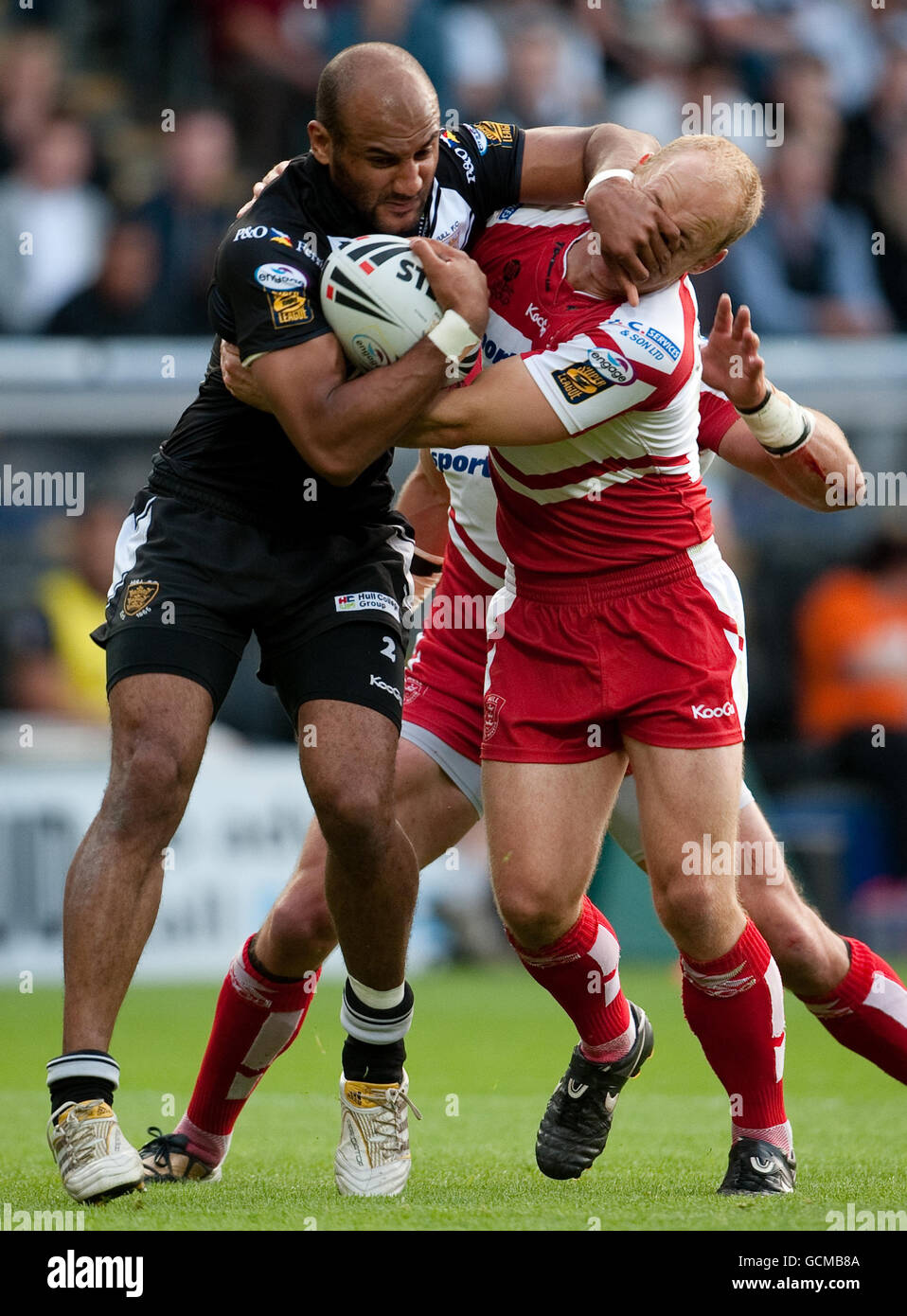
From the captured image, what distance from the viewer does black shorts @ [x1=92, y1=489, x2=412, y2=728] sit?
4391mm

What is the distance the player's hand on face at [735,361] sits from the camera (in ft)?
14.6

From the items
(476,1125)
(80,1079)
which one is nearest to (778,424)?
(80,1079)

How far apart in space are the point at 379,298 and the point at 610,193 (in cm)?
62

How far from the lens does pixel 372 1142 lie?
4480 mm

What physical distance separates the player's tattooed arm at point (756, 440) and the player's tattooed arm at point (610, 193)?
0.22 meters

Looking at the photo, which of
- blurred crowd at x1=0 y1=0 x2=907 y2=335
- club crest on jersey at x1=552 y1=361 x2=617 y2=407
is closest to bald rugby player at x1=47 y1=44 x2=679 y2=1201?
club crest on jersey at x1=552 y1=361 x2=617 y2=407

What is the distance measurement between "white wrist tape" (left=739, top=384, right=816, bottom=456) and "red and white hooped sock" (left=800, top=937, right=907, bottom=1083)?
1289 millimetres

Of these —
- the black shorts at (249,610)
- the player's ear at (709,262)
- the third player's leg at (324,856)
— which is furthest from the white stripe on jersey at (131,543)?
the player's ear at (709,262)

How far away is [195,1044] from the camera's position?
7.90 m

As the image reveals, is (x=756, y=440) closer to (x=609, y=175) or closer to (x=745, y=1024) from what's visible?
(x=609, y=175)

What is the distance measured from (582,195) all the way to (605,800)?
63.1 inches

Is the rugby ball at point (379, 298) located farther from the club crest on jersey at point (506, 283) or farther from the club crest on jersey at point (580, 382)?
the club crest on jersey at point (506, 283)

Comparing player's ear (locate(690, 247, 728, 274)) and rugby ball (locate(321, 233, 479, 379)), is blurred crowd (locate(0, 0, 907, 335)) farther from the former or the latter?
rugby ball (locate(321, 233, 479, 379))

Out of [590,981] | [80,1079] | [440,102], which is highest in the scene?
[440,102]
